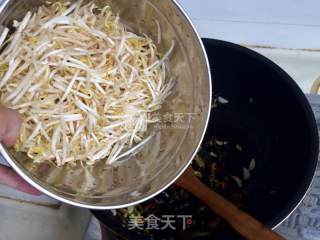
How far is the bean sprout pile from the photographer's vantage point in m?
0.61

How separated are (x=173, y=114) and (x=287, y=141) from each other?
9.1 inches

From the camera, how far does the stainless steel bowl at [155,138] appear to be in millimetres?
614

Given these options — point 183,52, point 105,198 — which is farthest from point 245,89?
point 105,198

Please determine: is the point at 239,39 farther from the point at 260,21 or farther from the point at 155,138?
the point at 155,138

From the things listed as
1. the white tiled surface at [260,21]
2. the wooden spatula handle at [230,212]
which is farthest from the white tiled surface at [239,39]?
the wooden spatula handle at [230,212]

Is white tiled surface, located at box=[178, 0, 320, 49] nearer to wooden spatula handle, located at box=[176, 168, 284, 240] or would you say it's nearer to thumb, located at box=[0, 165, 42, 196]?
wooden spatula handle, located at box=[176, 168, 284, 240]

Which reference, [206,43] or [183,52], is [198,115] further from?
[206,43]

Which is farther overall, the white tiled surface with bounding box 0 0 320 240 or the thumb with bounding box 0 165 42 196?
the white tiled surface with bounding box 0 0 320 240

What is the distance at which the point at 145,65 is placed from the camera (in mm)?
683

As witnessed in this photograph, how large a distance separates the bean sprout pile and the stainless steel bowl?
0.02 metres

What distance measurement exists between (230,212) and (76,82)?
29 cm

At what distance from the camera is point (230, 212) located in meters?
0.70

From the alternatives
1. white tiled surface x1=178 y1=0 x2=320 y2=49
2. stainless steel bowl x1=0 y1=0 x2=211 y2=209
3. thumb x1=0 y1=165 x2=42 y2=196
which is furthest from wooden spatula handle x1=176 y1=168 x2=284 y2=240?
white tiled surface x1=178 y1=0 x2=320 y2=49

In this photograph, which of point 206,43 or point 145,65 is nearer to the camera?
point 145,65
